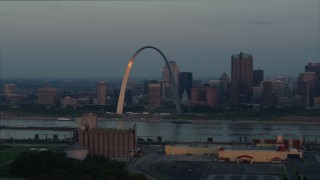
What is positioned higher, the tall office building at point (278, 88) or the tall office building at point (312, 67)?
the tall office building at point (312, 67)

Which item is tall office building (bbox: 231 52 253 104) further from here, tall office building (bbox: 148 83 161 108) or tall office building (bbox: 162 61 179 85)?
tall office building (bbox: 148 83 161 108)

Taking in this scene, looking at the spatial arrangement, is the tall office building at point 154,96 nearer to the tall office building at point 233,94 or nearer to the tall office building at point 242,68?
the tall office building at point 233,94

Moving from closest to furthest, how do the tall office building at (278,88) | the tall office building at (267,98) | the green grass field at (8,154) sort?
1. the green grass field at (8,154)
2. the tall office building at (267,98)
3. the tall office building at (278,88)

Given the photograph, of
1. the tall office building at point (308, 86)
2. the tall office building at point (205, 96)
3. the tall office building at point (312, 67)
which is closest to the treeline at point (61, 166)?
the tall office building at point (205, 96)

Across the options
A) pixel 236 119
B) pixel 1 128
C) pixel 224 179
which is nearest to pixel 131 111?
pixel 236 119

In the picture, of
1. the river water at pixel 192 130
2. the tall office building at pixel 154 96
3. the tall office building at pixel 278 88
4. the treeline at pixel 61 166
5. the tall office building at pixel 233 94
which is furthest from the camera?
the tall office building at pixel 278 88

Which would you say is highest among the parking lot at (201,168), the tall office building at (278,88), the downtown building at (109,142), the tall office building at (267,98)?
the tall office building at (278,88)

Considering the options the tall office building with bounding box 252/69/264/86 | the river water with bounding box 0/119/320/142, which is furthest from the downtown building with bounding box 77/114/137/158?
the tall office building with bounding box 252/69/264/86
